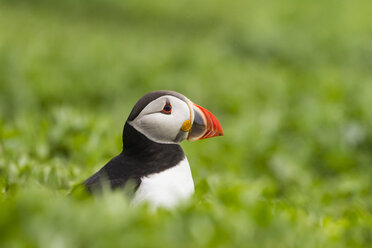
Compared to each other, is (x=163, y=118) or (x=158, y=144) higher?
(x=163, y=118)

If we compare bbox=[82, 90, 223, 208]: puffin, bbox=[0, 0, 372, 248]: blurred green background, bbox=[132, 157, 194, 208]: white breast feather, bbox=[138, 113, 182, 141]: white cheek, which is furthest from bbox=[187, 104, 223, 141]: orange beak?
bbox=[0, 0, 372, 248]: blurred green background

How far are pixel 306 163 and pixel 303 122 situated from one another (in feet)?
2.04

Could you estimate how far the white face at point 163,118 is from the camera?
10.3 ft

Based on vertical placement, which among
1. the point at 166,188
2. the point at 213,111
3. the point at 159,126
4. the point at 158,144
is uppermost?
the point at 159,126

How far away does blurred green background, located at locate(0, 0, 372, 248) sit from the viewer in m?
2.25

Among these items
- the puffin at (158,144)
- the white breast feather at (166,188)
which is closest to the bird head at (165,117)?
the puffin at (158,144)

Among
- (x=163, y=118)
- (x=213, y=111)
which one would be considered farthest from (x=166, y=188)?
(x=213, y=111)

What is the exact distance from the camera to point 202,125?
10.5 feet

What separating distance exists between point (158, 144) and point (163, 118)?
161mm

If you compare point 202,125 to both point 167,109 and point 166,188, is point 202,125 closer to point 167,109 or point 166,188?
point 167,109

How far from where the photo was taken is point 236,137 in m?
6.64

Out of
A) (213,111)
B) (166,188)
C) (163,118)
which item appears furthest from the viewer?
(213,111)

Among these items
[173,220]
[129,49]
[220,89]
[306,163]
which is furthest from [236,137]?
[129,49]

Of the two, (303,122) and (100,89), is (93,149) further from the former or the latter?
(100,89)
